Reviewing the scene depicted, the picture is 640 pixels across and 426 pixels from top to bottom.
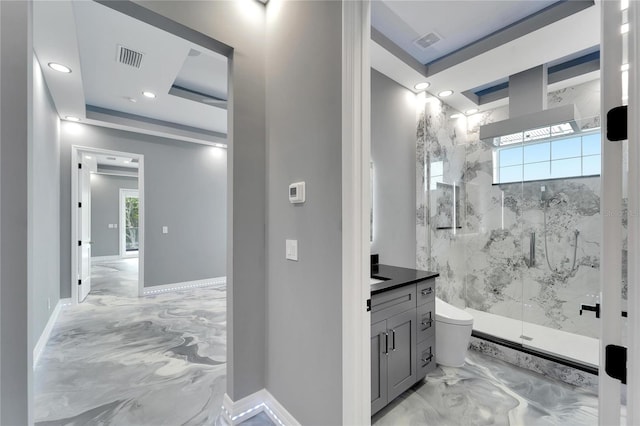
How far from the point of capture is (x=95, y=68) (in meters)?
3.18

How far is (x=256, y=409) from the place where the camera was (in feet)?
6.31

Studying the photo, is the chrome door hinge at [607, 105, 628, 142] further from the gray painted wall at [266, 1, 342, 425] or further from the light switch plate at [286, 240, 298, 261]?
the light switch plate at [286, 240, 298, 261]

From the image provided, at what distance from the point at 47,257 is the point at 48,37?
246 centimetres

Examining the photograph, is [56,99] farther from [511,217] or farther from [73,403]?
[511,217]

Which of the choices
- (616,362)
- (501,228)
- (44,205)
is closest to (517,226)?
(501,228)

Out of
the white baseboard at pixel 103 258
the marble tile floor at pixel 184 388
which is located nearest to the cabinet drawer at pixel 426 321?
the marble tile floor at pixel 184 388

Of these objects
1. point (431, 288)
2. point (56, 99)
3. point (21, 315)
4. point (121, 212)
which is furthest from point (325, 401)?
point (121, 212)

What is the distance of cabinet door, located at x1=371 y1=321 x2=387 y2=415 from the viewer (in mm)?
1784

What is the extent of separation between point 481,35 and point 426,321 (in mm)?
2627

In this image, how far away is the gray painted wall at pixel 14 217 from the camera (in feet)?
4.01

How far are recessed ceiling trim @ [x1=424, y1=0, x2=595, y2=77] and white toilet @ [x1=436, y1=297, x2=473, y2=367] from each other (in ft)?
7.90

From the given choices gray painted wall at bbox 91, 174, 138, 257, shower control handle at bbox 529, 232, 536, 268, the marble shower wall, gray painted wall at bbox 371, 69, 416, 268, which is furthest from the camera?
gray painted wall at bbox 91, 174, 138, 257

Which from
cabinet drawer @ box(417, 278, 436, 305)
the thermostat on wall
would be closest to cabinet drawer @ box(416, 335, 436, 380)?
cabinet drawer @ box(417, 278, 436, 305)

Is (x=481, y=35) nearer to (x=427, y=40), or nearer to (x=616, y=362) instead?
(x=427, y=40)
